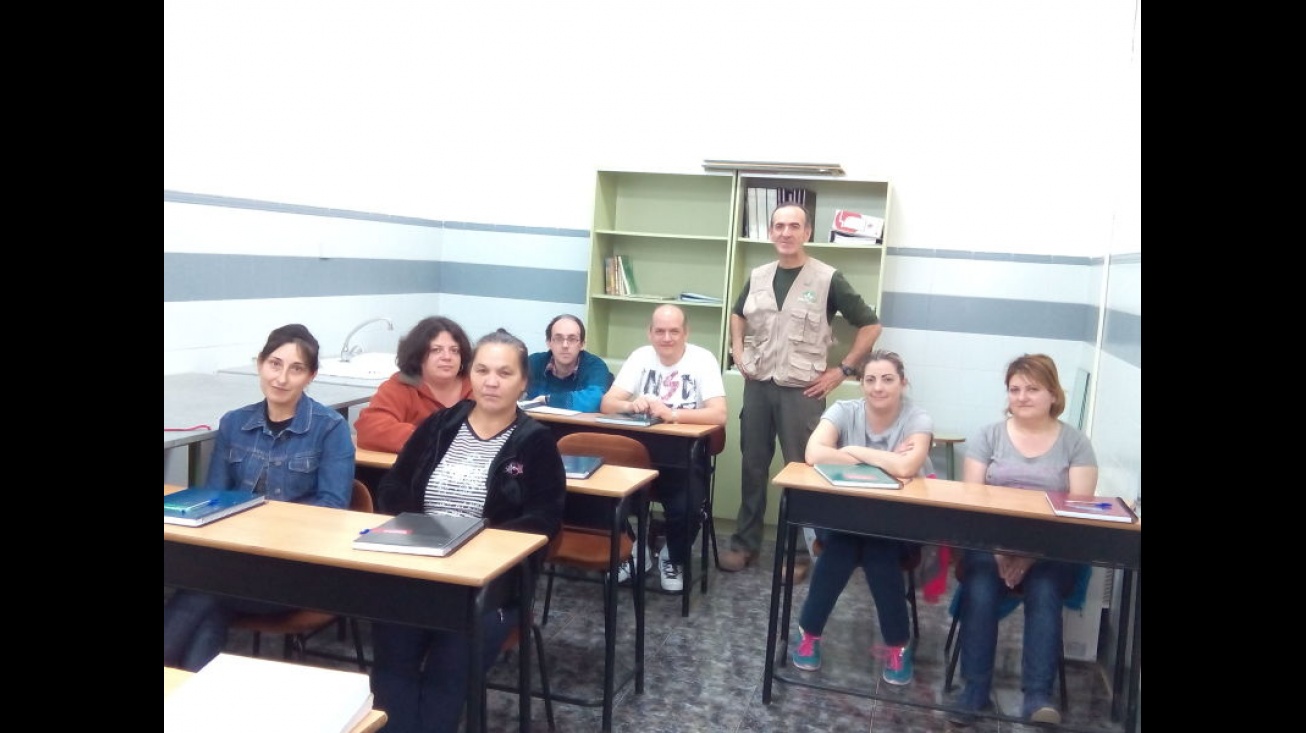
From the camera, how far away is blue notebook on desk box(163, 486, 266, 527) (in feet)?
7.37

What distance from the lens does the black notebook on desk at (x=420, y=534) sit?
6.98 feet

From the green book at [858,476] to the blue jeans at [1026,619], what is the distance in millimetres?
343

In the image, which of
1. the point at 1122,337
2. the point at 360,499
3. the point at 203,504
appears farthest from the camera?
the point at 1122,337

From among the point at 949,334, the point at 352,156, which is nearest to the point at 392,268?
the point at 352,156

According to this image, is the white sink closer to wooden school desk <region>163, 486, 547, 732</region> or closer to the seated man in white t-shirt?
the seated man in white t-shirt

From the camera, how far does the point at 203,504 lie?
2332 millimetres

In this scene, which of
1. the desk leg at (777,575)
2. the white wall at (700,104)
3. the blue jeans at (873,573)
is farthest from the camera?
the white wall at (700,104)

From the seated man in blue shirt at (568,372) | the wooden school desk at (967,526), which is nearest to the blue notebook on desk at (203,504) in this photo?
the wooden school desk at (967,526)

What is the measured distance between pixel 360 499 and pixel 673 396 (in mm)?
1751

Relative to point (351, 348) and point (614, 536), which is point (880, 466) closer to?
point (614, 536)

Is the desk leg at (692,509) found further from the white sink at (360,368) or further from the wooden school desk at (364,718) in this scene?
the wooden school desk at (364,718)

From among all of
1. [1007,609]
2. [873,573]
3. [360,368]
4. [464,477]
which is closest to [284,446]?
[464,477]
